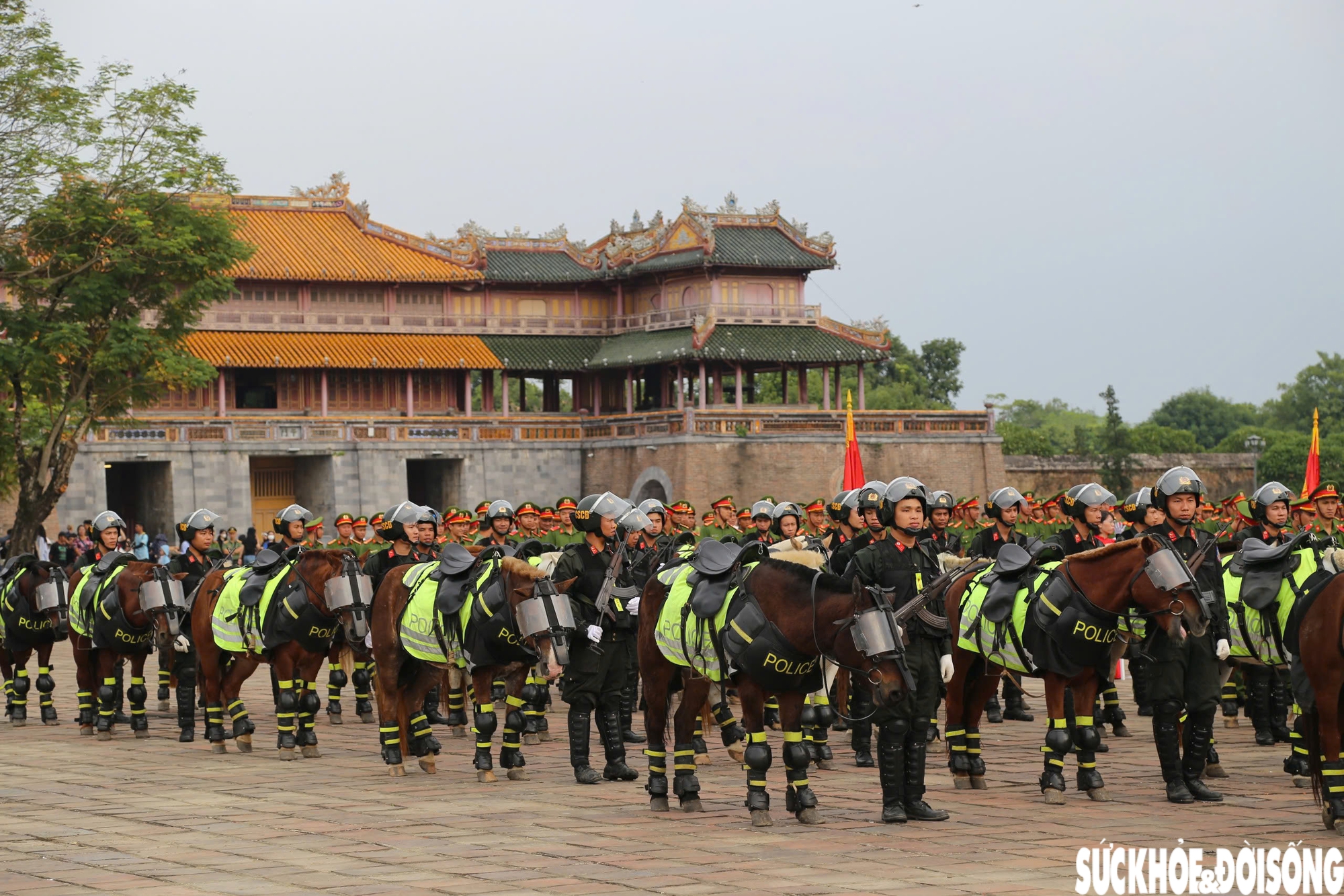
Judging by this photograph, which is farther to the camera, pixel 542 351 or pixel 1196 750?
pixel 542 351

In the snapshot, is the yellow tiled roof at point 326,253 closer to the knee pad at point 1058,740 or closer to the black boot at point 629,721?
the black boot at point 629,721

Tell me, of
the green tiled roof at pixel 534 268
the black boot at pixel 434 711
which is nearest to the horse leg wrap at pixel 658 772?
the black boot at pixel 434 711

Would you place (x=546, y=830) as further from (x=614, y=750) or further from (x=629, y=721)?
(x=629, y=721)

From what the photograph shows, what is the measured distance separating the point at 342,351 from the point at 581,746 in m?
41.8

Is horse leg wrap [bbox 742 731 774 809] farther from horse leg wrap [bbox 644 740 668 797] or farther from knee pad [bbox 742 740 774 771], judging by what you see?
horse leg wrap [bbox 644 740 668 797]

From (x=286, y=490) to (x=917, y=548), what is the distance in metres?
43.1

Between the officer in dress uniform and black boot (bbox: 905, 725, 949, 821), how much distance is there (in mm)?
7791

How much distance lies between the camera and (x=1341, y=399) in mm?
84312

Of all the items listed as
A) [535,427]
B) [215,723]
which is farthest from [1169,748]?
[535,427]

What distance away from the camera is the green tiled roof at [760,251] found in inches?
2104

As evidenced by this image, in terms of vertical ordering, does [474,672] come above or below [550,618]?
below

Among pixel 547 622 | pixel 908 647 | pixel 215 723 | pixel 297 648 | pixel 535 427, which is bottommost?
pixel 215 723

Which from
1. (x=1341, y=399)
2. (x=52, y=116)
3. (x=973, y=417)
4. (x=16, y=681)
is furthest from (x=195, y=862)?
(x=1341, y=399)

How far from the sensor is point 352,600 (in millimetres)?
13812
